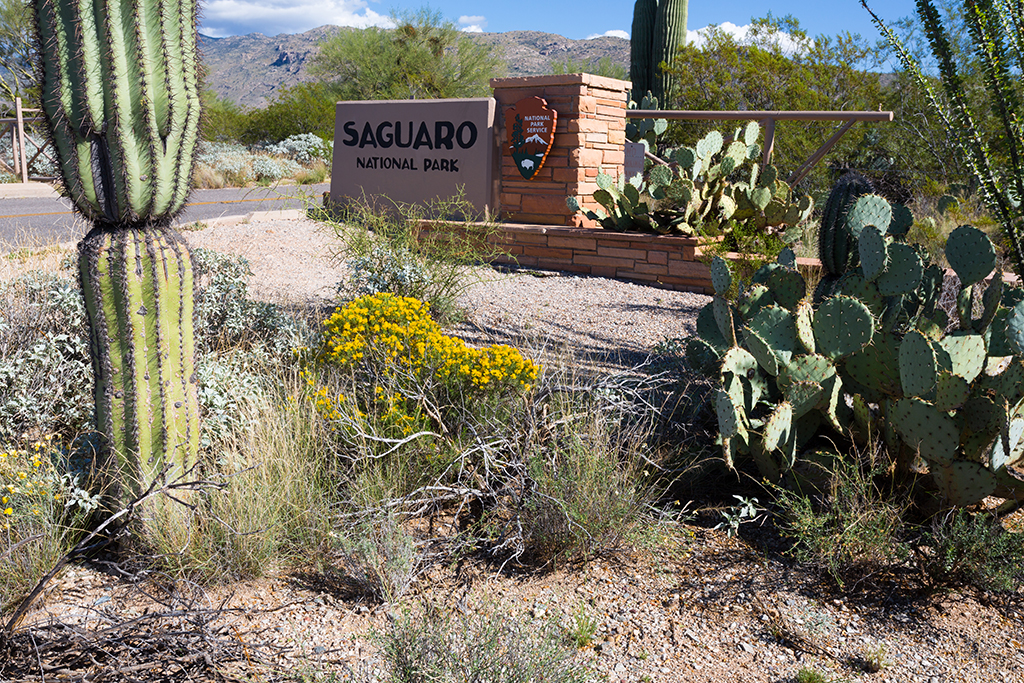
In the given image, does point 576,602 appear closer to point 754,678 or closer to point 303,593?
point 754,678

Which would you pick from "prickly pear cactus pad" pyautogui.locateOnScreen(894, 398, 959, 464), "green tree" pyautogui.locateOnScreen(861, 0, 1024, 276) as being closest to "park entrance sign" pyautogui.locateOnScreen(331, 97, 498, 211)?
"green tree" pyautogui.locateOnScreen(861, 0, 1024, 276)

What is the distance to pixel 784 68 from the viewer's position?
1639 centimetres

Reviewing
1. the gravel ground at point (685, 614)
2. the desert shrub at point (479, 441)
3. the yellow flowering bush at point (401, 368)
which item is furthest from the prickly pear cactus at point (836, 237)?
the yellow flowering bush at point (401, 368)

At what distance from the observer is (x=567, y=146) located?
845cm

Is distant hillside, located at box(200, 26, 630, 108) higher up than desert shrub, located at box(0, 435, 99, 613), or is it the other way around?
distant hillside, located at box(200, 26, 630, 108)

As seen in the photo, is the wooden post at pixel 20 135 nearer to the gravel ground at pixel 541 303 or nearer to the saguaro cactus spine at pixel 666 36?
the gravel ground at pixel 541 303

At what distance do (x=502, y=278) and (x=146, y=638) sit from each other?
16.9 ft

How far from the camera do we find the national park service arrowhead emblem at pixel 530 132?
27.5 feet

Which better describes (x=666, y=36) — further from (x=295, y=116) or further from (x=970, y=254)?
(x=295, y=116)

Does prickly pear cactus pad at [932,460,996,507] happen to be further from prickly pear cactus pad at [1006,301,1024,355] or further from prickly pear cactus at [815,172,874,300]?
prickly pear cactus at [815,172,874,300]

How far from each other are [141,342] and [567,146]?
20.7ft

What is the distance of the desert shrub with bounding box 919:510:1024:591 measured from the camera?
2885 millimetres

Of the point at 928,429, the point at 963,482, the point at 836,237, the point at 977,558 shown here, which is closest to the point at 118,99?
the point at 928,429

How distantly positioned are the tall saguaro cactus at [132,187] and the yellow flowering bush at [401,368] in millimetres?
831
